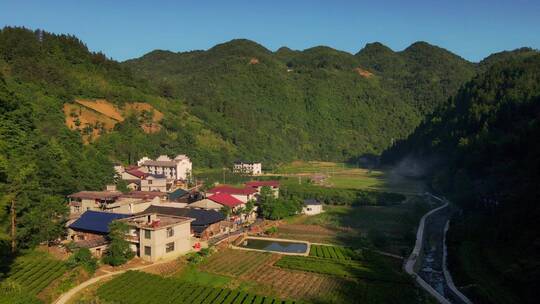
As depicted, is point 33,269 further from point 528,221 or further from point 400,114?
point 400,114

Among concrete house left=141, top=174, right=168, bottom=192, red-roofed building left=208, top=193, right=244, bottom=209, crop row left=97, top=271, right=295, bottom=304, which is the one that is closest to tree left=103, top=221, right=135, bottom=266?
crop row left=97, top=271, right=295, bottom=304

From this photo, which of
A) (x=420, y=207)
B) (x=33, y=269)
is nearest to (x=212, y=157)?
(x=420, y=207)

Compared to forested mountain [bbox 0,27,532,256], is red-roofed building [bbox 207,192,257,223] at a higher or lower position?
lower

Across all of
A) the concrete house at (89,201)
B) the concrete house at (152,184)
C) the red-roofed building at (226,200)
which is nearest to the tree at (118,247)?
the concrete house at (89,201)

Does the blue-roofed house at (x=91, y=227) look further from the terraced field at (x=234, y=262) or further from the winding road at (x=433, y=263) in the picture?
the winding road at (x=433, y=263)

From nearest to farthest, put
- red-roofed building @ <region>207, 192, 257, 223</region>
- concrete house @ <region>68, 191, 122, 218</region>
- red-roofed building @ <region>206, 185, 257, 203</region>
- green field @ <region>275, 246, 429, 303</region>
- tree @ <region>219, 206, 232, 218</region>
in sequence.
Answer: green field @ <region>275, 246, 429, 303</region>, concrete house @ <region>68, 191, 122, 218</region>, tree @ <region>219, 206, 232, 218</region>, red-roofed building @ <region>207, 192, 257, 223</region>, red-roofed building @ <region>206, 185, 257, 203</region>

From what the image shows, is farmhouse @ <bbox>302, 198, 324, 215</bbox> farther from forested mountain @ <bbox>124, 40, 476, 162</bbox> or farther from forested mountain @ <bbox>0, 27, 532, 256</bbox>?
forested mountain @ <bbox>124, 40, 476, 162</bbox>

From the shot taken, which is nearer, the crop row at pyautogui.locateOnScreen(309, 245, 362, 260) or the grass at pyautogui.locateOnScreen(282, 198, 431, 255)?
the crop row at pyautogui.locateOnScreen(309, 245, 362, 260)
